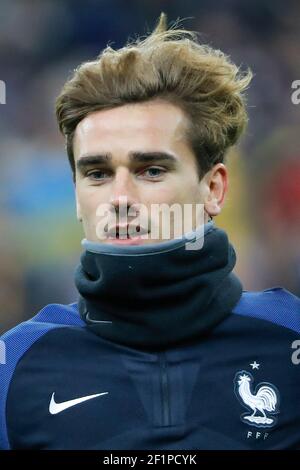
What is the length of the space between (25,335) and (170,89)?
0.77 meters

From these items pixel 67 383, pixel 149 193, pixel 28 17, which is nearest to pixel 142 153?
pixel 149 193

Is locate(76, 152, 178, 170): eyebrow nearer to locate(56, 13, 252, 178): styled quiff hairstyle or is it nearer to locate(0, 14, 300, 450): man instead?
locate(0, 14, 300, 450): man

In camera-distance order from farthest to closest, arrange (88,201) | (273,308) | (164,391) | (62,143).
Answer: (62,143) → (273,308) → (88,201) → (164,391)

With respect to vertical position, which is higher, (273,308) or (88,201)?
(88,201)

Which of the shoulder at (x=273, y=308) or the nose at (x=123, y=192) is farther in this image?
the shoulder at (x=273, y=308)

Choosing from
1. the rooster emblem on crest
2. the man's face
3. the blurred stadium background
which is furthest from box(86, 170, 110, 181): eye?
the blurred stadium background

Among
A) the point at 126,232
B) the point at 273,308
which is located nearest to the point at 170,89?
the point at 126,232

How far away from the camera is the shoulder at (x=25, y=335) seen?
1972mm

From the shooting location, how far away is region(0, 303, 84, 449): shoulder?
197cm

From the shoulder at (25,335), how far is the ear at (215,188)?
18.5 inches

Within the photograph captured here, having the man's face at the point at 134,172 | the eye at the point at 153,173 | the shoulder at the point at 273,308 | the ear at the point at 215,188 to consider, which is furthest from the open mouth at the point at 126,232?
the shoulder at the point at 273,308

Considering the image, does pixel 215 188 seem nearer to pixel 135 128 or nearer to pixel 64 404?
pixel 135 128

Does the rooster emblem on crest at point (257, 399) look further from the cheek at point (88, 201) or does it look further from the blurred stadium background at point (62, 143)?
the blurred stadium background at point (62, 143)

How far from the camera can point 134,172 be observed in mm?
1942
